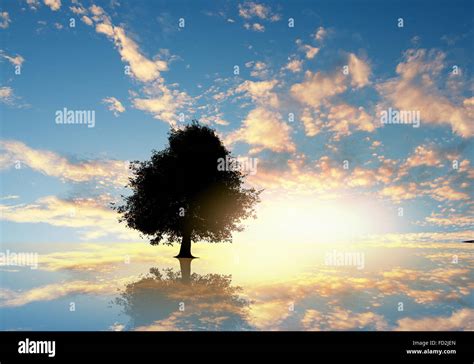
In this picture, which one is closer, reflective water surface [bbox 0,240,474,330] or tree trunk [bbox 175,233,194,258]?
reflective water surface [bbox 0,240,474,330]

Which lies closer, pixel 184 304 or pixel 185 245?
pixel 184 304

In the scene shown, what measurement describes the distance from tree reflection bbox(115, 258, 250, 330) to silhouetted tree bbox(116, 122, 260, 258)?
20.9m

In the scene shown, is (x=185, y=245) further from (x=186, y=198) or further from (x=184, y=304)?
(x=184, y=304)

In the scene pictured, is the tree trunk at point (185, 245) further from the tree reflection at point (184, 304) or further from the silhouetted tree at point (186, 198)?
the tree reflection at point (184, 304)

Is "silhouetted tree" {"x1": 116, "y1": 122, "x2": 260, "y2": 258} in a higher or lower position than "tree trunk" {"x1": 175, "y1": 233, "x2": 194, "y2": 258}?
higher

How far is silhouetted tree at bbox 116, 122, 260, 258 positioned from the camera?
149 feet

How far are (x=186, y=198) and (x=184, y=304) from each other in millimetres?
29627

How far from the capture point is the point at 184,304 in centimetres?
1653

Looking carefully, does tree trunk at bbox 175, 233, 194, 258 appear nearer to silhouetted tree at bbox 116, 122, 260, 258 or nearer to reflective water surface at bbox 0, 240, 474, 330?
silhouetted tree at bbox 116, 122, 260, 258

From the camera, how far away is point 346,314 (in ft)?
49.1

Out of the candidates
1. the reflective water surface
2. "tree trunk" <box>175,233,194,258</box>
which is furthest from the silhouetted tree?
the reflective water surface

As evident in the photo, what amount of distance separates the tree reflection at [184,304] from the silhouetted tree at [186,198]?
2093 centimetres

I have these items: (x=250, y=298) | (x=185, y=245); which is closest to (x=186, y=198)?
(x=185, y=245)
